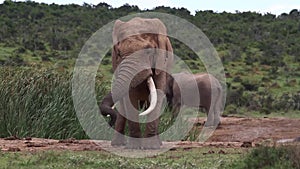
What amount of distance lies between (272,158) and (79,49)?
3066 cm

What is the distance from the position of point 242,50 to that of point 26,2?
19.2m

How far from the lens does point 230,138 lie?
15.7 m

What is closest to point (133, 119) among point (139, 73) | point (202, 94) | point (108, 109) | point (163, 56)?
point (163, 56)

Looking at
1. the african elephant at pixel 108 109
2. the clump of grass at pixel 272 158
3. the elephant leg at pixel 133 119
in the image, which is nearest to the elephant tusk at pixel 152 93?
the elephant leg at pixel 133 119

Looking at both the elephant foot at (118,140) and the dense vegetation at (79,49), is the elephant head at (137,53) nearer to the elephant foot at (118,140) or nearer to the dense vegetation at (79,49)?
the elephant foot at (118,140)

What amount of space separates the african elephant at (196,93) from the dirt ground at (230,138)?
0.54m

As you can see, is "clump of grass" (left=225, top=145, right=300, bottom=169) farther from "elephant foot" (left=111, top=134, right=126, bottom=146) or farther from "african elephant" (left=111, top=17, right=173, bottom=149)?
"elephant foot" (left=111, top=134, right=126, bottom=146)

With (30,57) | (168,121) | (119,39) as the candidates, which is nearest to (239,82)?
(30,57)

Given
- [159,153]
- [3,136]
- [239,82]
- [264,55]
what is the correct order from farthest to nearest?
[264,55]
[239,82]
[3,136]
[159,153]

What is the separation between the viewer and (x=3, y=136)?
1198 centimetres

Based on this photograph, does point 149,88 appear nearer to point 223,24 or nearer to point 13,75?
point 13,75

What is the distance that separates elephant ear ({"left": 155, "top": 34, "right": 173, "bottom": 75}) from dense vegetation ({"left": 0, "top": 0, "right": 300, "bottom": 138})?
2487mm

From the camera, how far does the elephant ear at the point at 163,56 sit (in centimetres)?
988

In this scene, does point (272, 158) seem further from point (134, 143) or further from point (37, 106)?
point (37, 106)
